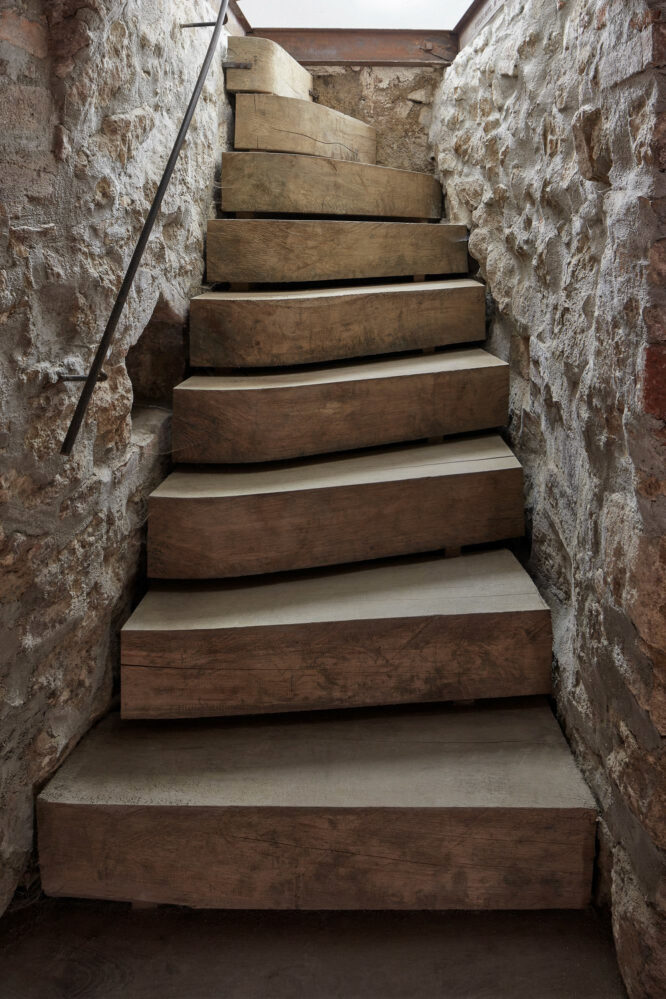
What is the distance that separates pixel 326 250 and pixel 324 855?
5.97 feet

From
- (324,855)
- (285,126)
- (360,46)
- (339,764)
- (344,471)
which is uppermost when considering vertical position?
(360,46)

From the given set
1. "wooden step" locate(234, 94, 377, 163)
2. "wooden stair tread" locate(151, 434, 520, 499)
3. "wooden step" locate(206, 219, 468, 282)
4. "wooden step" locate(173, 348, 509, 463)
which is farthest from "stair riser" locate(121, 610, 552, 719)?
"wooden step" locate(234, 94, 377, 163)

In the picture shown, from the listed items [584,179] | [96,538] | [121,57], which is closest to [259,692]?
[96,538]

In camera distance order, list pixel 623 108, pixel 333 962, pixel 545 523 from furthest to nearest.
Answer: pixel 545 523 < pixel 333 962 < pixel 623 108

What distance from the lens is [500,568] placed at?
1.83 metres

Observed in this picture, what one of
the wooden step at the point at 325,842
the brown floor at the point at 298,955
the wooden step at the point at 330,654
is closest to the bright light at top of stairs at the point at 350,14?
the wooden step at the point at 330,654

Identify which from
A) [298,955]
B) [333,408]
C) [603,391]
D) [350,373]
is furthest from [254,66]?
[298,955]

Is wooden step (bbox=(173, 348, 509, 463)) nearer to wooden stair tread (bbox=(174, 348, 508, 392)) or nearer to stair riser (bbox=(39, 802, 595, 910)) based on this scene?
wooden stair tread (bbox=(174, 348, 508, 392))

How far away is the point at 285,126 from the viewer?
2.65 metres

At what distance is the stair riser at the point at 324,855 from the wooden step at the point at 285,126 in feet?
7.55

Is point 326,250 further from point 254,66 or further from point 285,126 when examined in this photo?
point 254,66

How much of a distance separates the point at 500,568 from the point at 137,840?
3.44 feet

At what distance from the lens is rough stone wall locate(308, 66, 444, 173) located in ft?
10.4

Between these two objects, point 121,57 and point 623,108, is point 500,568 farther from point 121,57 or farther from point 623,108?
point 121,57
